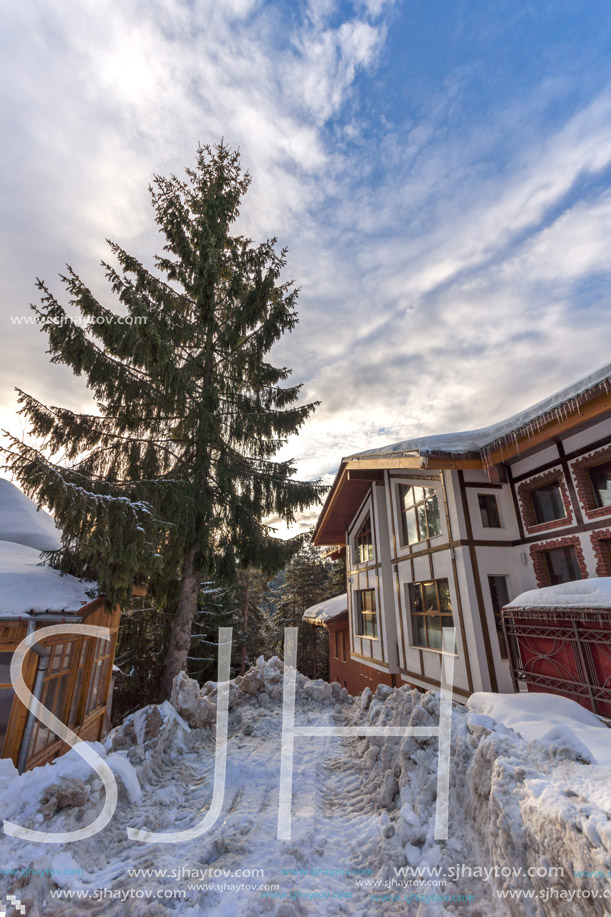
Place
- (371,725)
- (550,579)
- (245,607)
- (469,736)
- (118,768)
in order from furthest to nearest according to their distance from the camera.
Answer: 1. (245,607)
2. (550,579)
3. (371,725)
4. (118,768)
5. (469,736)

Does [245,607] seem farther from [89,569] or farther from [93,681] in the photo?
[89,569]

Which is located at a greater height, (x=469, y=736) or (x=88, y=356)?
(x=88, y=356)

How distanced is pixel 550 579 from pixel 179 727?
318 inches

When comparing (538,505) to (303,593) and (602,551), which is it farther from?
(303,593)

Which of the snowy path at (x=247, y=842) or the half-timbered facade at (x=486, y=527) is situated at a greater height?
the half-timbered facade at (x=486, y=527)

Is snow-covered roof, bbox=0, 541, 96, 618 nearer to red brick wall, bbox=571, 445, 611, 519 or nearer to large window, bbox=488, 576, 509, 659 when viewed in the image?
large window, bbox=488, 576, 509, 659

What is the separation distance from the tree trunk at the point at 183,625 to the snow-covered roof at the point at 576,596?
26.0 feet

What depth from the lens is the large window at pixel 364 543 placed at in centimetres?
1405

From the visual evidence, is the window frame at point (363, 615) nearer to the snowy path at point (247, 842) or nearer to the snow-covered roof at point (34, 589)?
the snowy path at point (247, 842)

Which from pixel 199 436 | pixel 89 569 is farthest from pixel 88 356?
pixel 89 569

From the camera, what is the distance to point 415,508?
1087cm

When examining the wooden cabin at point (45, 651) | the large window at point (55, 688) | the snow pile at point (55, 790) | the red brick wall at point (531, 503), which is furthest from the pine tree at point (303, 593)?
the snow pile at point (55, 790)

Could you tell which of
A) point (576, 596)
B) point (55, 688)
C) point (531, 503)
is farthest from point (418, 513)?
point (55, 688)

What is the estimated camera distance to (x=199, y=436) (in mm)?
10727
